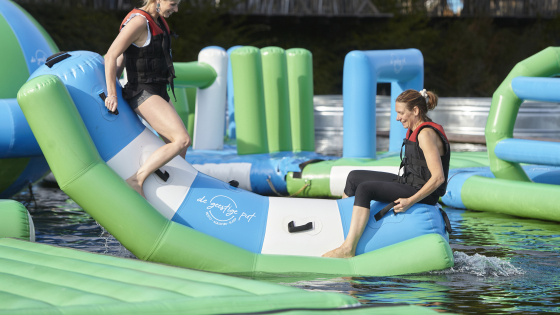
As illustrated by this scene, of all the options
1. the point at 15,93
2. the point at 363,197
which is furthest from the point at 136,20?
the point at 15,93

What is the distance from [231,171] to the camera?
688 centimetres

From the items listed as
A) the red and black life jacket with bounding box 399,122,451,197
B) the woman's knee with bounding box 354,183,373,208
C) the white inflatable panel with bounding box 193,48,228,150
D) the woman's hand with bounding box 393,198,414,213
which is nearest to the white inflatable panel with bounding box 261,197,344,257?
the woman's knee with bounding box 354,183,373,208

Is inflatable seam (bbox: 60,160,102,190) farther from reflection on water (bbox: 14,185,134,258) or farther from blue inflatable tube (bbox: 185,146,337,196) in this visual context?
blue inflatable tube (bbox: 185,146,337,196)

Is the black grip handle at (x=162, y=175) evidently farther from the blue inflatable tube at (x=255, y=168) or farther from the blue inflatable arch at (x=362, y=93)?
the blue inflatable arch at (x=362, y=93)

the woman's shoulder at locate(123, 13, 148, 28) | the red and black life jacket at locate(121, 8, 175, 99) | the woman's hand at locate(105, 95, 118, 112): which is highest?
the woman's shoulder at locate(123, 13, 148, 28)

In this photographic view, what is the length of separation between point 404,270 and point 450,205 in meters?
2.69

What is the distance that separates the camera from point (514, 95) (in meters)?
6.07

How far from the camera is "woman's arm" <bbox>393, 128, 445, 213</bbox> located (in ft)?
12.2

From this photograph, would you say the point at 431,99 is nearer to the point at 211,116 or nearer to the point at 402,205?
the point at 402,205

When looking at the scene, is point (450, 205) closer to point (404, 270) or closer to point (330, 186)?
point (330, 186)

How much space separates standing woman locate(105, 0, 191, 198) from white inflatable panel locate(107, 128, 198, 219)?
2.3 inches

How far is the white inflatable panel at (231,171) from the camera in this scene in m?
6.81

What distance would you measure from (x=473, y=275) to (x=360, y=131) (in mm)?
3385

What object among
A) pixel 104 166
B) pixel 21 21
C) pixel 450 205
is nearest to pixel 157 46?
pixel 104 166
